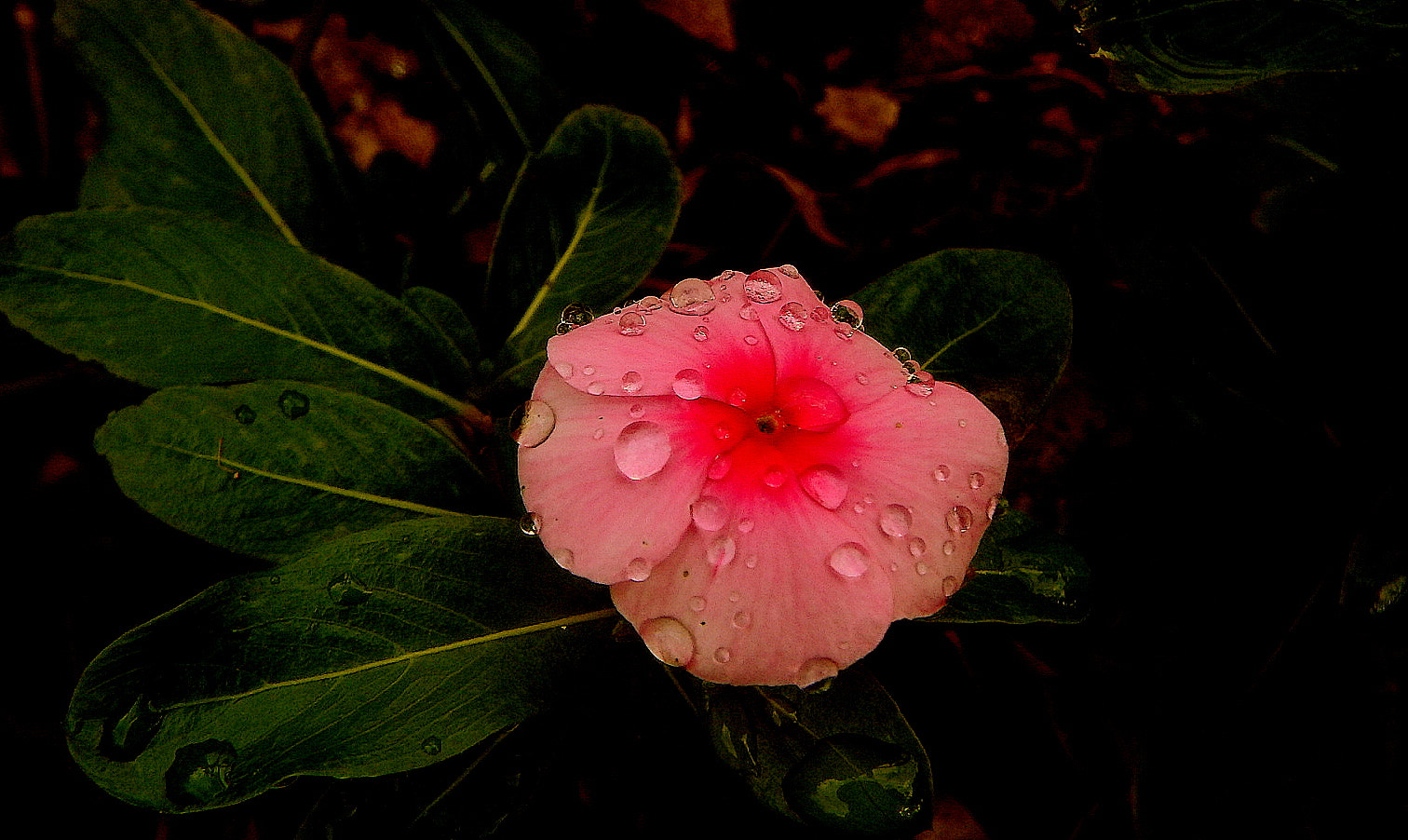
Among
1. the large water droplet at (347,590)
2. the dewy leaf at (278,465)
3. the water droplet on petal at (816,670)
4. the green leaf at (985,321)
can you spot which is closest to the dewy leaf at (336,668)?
the large water droplet at (347,590)

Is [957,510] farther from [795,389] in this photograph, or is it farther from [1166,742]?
[1166,742]

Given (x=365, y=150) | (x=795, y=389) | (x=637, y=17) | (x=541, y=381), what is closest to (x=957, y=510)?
(x=795, y=389)

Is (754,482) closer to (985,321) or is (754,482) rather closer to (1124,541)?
(985,321)

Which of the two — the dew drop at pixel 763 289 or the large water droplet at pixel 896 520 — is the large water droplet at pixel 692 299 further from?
the large water droplet at pixel 896 520

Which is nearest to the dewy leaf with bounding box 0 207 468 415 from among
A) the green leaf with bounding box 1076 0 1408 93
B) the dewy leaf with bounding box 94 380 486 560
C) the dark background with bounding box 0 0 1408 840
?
the dewy leaf with bounding box 94 380 486 560

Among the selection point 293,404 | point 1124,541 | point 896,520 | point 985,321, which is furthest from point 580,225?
point 1124,541

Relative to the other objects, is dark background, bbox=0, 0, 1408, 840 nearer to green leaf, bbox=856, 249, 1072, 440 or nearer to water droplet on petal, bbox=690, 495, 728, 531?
green leaf, bbox=856, 249, 1072, 440
